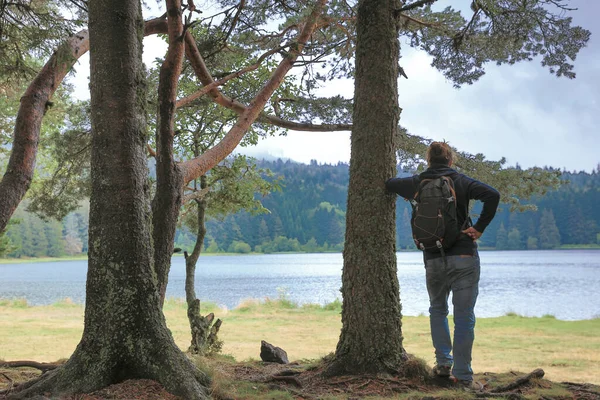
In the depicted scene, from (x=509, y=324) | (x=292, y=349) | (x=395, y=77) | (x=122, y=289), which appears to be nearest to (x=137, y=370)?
(x=122, y=289)

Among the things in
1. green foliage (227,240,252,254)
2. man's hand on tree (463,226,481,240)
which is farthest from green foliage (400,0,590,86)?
green foliage (227,240,252,254)

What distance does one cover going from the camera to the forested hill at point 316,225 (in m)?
59.9

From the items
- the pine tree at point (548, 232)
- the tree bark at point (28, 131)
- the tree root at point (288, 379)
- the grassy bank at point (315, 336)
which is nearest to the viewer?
the tree root at point (288, 379)

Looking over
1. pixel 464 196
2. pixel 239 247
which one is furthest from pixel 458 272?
pixel 239 247

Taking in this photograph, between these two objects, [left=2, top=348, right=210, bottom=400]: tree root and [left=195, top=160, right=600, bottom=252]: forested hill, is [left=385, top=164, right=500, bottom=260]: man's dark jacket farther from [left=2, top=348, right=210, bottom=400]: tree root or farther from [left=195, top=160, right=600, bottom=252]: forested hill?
[left=195, top=160, right=600, bottom=252]: forested hill

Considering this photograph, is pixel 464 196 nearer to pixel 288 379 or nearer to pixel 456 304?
pixel 456 304

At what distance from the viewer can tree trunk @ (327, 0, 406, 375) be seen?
3.84 m

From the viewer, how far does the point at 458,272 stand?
339cm

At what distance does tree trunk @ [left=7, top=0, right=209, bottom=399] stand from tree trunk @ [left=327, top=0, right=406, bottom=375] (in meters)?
1.25

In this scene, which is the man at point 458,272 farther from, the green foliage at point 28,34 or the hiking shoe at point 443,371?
the green foliage at point 28,34

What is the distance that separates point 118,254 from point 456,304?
2.14 metres

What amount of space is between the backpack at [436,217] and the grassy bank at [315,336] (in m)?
4.92

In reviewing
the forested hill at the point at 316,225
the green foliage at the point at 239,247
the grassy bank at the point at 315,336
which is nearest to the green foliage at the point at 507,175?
the grassy bank at the point at 315,336

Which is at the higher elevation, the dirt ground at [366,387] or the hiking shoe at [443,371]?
the hiking shoe at [443,371]
